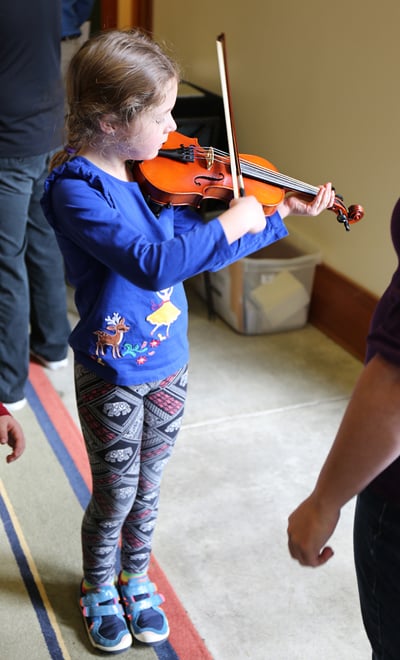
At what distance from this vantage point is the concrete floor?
1513 mm

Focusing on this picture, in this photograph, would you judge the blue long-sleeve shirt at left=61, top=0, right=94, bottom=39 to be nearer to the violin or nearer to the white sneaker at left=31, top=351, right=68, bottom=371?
the white sneaker at left=31, top=351, right=68, bottom=371

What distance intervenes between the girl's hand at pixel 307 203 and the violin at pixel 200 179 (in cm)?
1

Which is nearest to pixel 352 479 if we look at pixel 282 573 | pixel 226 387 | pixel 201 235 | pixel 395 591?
pixel 395 591

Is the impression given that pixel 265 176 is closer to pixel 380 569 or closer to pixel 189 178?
pixel 189 178

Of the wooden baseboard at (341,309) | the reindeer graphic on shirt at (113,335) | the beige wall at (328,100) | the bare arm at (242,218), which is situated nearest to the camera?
the bare arm at (242,218)

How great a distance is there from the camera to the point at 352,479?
73cm

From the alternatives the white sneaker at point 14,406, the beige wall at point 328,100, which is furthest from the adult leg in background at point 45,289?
the beige wall at point 328,100

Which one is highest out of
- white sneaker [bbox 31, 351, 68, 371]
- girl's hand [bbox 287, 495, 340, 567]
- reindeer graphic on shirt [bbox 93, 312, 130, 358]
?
girl's hand [bbox 287, 495, 340, 567]

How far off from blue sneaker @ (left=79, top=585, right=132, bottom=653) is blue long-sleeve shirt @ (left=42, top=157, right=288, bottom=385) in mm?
485

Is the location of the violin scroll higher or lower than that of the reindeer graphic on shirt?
higher

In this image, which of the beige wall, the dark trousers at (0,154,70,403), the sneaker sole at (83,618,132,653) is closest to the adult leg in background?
the dark trousers at (0,154,70,403)

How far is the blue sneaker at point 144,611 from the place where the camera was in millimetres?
1438

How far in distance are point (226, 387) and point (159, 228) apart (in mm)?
1179

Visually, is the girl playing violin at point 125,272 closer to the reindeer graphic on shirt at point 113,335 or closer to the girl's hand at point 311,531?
the reindeer graphic on shirt at point 113,335
